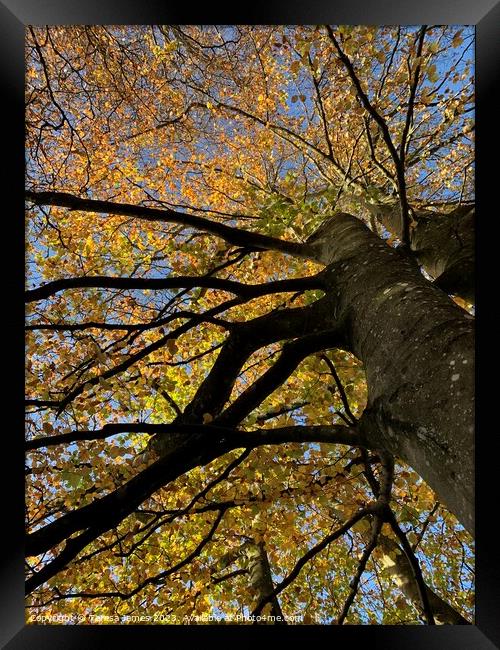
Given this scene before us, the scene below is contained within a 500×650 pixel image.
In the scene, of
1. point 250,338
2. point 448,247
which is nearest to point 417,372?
point 250,338

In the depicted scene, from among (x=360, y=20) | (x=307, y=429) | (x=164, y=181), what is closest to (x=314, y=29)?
(x=360, y=20)

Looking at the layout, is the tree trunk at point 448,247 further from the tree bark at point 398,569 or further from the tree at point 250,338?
the tree bark at point 398,569

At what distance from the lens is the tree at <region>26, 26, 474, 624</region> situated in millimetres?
1614

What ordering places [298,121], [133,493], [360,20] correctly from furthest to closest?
1. [298,121]
2. [360,20]
3. [133,493]

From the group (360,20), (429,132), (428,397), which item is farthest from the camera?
(429,132)

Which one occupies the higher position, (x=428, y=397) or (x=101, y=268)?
(x=101, y=268)

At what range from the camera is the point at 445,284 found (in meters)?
2.55

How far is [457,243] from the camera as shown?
3.03 meters

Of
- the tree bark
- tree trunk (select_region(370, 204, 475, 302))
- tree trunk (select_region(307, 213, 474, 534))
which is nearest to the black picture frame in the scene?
tree trunk (select_region(307, 213, 474, 534))

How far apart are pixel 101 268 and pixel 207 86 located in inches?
119

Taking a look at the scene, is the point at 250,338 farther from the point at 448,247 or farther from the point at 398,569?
the point at 398,569

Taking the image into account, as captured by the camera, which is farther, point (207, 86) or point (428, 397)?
point (207, 86)
